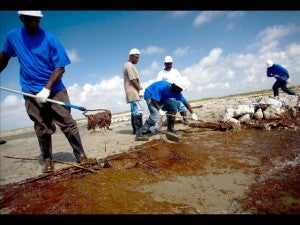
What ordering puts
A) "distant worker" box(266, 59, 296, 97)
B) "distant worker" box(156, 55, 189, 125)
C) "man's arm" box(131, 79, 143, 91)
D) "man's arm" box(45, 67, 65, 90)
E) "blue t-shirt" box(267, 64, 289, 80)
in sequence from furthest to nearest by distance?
"blue t-shirt" box(267, 64, 289, 80) < "distant worker" box(266, 59, 296, 97) < "distant worker" box(156, 55, 189, 125) < "man's arm" box(131, 79, 143, 91) < "man's arm" box(45, 67, 65, 90)

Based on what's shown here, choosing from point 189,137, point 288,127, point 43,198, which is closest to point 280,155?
point 189,137

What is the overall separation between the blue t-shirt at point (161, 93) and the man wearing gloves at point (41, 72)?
8.29 feet

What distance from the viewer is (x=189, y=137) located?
5.72 meters

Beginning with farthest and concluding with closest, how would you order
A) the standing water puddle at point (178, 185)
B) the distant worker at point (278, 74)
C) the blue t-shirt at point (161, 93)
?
the distant worker at point (278, 74), the blue t-shirt at point (161, 93), the standing water puddle at point (178, 185)

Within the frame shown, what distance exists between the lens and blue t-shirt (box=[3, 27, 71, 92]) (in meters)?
3.83

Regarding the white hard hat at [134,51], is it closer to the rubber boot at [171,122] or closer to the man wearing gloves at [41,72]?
the rubber boot at [171,122]

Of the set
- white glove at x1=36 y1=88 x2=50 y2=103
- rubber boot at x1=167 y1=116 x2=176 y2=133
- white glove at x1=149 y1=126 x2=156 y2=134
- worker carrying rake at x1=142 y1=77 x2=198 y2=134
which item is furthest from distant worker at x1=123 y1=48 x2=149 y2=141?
white glove at x1=36 y1=88 x2=50 y2=103

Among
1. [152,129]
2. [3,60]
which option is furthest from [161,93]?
[3,60]

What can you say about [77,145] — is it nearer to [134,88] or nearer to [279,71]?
[134,88]

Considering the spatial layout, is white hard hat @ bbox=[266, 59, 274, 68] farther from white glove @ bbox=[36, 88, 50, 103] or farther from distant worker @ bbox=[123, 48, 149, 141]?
white glove @ bbox=[36, 88, 50, 103]

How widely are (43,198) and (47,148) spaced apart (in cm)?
145

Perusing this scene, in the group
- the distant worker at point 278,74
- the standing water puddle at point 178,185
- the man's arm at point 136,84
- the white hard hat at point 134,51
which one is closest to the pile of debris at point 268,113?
the standing water puddle at point 178,185

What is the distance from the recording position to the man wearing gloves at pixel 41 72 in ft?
12.5
